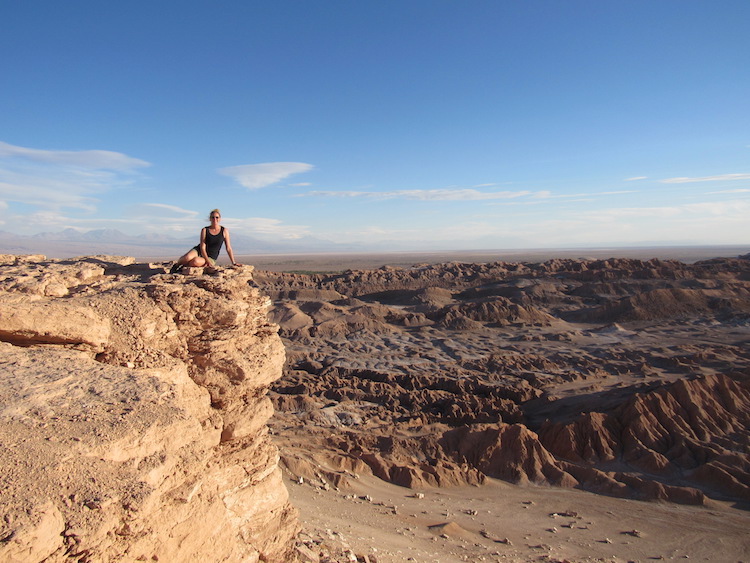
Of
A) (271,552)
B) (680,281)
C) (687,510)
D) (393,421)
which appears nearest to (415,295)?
(680,281)

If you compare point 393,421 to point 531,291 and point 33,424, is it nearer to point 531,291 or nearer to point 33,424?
point 33,424

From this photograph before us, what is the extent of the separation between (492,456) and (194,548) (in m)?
12.4

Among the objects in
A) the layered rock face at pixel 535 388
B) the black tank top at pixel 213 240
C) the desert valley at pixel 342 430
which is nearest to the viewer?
the desert valley at pixel 342 430

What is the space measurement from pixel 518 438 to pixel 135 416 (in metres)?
13.0

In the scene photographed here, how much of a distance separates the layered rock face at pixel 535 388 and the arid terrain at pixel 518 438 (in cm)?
7

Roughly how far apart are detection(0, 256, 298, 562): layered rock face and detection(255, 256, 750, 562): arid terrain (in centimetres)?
274

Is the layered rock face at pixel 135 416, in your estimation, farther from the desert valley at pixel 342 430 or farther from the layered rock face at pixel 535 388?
the layered rock face at pixel 535 388

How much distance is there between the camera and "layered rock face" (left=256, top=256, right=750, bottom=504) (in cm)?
1358

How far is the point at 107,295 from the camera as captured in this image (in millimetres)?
4637

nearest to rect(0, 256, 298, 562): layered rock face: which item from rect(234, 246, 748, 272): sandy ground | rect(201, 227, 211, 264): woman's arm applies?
rect(201, 227, 211, 264): woman's arm

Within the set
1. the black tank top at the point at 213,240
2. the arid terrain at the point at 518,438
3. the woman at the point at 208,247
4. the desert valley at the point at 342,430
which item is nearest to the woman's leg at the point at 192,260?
the woman at the point at 208,247

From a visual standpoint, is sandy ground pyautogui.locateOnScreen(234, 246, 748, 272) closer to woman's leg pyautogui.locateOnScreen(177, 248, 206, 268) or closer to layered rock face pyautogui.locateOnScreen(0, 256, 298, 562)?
woman's leg pyautogui.locateOnScreen(177, 248, 206, 268)

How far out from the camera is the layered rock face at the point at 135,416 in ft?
8.81

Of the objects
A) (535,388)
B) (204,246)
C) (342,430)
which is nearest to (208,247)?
(204,246)
